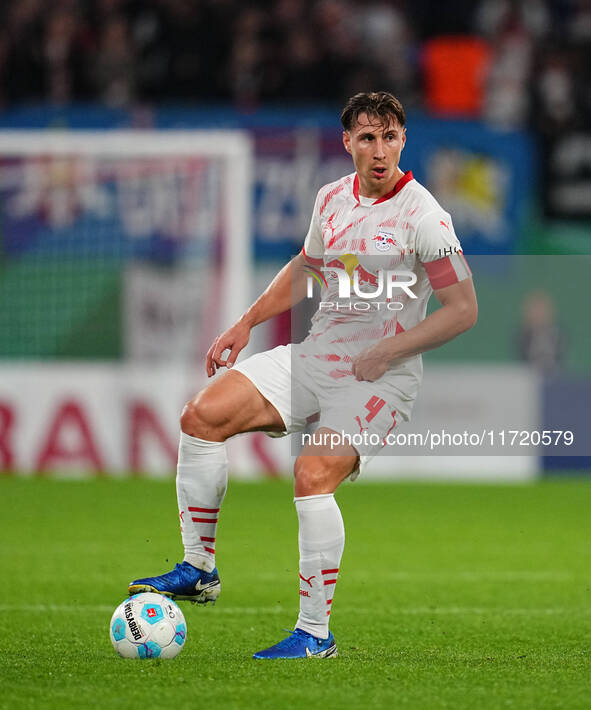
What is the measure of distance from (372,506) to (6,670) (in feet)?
20.8

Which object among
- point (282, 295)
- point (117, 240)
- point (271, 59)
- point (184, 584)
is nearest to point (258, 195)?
point (271, 59)

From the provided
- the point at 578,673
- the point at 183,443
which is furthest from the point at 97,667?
the point at 578,673

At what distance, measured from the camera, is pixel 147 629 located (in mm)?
5270

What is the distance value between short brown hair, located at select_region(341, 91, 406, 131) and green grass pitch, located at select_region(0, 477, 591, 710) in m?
2.03

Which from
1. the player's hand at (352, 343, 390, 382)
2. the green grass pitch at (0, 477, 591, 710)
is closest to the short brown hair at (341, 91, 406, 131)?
the player's hand at (352, 343, 390, 382)

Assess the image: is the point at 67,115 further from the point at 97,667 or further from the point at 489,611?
the point at 97,667

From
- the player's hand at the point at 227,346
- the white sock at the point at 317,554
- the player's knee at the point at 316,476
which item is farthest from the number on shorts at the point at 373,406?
the player's hand at the point at 227,346

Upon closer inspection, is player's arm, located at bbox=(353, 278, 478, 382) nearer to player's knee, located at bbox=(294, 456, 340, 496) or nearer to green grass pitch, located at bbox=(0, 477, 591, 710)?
player's knee, located at bbox=(294, 456, 340, 496)

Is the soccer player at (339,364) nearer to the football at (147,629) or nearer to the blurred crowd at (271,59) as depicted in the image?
A: the football at (147,629)

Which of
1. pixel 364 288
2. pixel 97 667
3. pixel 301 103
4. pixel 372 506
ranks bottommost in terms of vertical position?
pixel 372 506

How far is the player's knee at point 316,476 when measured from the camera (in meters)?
5.29

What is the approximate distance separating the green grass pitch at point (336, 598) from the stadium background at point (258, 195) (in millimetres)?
802

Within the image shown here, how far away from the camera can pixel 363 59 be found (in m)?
16.0

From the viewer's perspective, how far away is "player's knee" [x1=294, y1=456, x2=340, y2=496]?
5.29 meters
